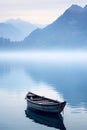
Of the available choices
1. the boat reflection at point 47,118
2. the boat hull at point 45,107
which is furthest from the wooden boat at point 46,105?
the boat reflection at point 47,118

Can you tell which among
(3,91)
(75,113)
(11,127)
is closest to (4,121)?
(11,127)

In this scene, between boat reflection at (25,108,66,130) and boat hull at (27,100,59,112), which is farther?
boat hull at (27,100,59,112)

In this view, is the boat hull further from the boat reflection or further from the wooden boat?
the boat reflection

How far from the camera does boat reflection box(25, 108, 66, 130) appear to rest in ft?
141

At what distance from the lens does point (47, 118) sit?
152 feet

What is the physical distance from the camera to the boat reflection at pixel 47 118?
141 feet

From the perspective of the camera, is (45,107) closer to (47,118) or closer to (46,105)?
(46,105)

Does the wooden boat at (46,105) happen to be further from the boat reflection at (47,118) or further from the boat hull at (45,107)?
the boat reflection at (47,118)

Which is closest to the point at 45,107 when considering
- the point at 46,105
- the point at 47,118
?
the point at 46,105

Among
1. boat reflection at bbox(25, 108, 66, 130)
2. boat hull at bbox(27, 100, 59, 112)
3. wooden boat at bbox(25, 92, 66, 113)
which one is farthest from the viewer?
boat hull at bbox(27, 100, 59, 112)

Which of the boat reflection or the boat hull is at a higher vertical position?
the boat hull

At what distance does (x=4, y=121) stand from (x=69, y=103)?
1715 centimetres

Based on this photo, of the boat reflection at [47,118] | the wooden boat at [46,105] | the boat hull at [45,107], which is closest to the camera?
the boat reflection at [47,118]

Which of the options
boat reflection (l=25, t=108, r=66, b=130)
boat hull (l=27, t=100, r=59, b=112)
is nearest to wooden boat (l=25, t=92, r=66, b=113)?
boat hull (l=27, t=100, r=59, b=112)
